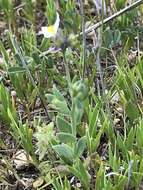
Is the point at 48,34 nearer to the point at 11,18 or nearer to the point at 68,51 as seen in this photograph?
the point at 68,51

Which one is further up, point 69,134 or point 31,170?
point 69,134

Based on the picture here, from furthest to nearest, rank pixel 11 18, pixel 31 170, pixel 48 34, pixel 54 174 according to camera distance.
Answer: pixel 11 18
pixel 31 170
pixel 54 174
pixel 48 34

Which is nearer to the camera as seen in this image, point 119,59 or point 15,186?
point 15,186

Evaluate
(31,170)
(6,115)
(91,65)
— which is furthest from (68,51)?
(31,170)

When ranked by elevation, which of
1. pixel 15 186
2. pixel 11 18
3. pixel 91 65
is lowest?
pixel 15 186

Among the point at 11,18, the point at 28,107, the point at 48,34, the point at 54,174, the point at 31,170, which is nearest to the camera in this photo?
the point at 48,34

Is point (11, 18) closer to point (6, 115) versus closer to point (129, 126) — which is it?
point (6, 115)

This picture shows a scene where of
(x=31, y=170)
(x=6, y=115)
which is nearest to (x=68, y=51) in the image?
(x=6, y=115)
